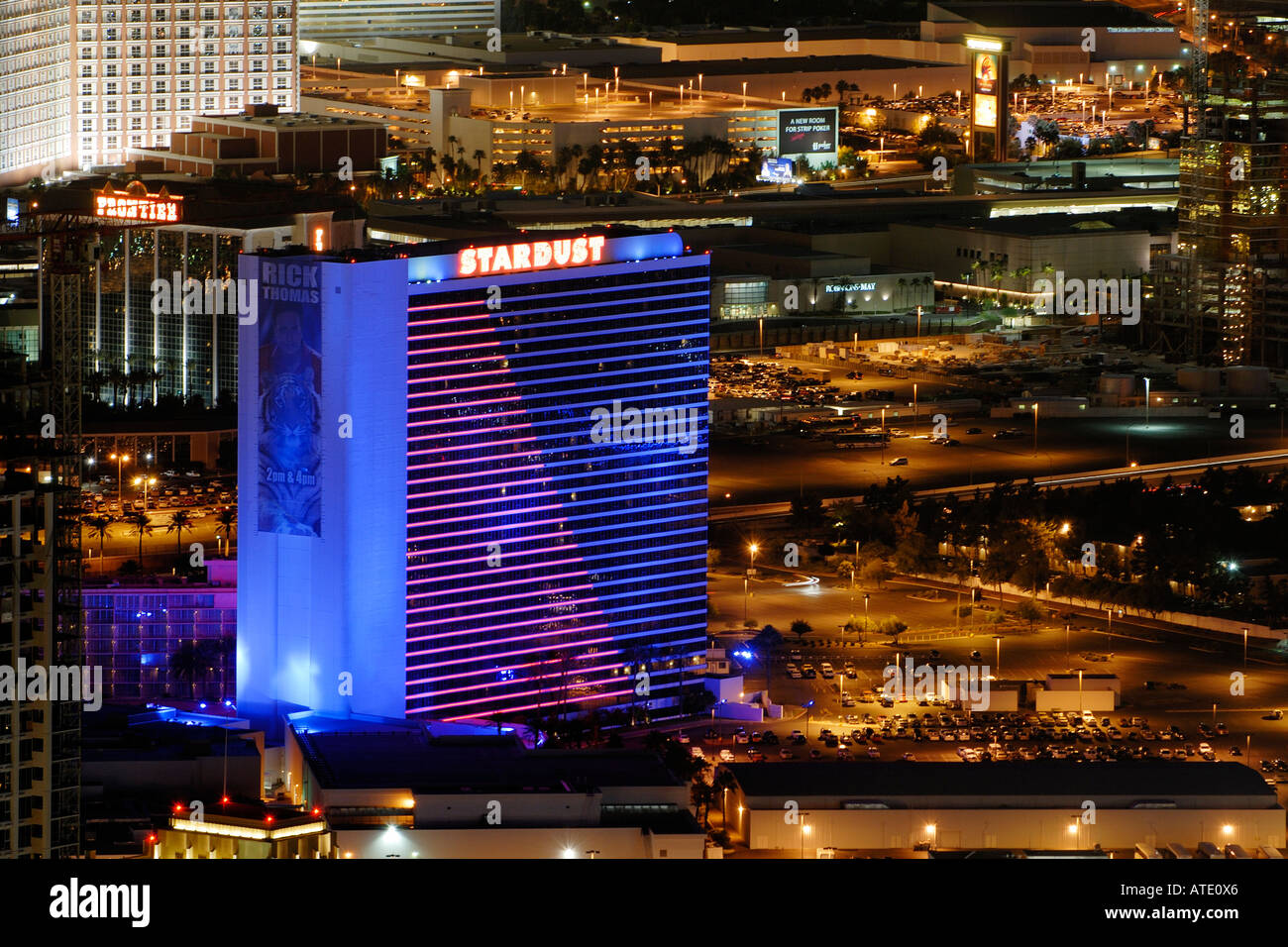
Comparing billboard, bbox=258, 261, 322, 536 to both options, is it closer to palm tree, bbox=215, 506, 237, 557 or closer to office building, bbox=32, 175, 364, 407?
palm tree, bbox=215, 506, 237, 557

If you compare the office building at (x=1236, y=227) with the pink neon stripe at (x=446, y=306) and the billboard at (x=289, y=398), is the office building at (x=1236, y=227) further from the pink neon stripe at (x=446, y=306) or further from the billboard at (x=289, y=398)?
the billboard at (x=289, y=398)

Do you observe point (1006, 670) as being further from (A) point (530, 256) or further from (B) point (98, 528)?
(B) point (98, 528)

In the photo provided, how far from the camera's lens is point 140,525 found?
13062 centimetres

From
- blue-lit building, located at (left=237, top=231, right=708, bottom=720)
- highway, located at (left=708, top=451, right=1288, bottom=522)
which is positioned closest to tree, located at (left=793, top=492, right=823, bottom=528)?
highway, located at (left=708, top=451, right=1288, bottom=522)

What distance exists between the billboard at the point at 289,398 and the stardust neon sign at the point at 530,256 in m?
6.03

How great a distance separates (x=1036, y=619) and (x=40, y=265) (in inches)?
2873

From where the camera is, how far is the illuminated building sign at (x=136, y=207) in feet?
502

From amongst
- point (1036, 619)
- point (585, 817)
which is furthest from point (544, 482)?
point (1036, 619)

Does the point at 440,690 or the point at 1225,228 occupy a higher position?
the point at 1225,228

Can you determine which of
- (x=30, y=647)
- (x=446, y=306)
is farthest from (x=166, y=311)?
(x=30, y=647)

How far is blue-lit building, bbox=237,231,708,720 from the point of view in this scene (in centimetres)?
9369

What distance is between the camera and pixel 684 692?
4092 inches

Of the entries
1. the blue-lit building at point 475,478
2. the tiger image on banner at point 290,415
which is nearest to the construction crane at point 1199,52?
the blue-lit building at point 475,478
